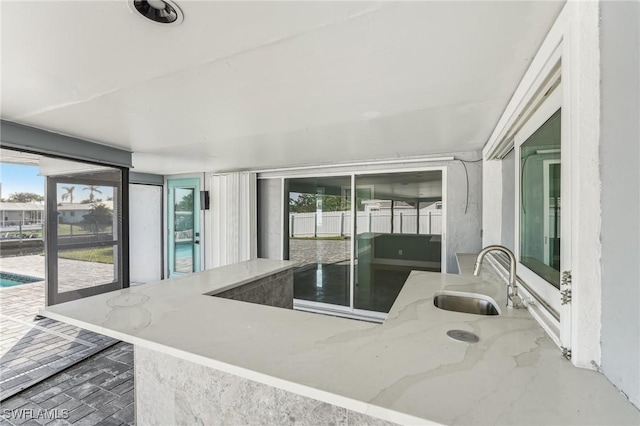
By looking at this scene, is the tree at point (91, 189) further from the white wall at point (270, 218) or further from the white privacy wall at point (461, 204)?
the white privacy wall at point (461, 204)

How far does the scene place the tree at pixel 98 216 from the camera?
3754mm

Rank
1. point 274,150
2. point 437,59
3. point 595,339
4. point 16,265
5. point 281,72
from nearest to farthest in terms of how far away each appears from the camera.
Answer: point 595,339
point 437,59
point 281,72
point 274,150
point 16,265

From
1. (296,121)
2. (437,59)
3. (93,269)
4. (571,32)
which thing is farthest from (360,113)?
(93,269)

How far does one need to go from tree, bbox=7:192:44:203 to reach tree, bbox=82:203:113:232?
1.65 ft

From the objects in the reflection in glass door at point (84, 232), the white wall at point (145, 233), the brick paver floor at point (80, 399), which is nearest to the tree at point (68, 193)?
the reflection in glass door at point (84, 232)

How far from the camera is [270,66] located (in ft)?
4.79

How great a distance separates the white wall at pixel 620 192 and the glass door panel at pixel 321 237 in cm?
361

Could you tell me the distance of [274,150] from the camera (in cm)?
350

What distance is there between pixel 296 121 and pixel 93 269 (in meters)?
3.47

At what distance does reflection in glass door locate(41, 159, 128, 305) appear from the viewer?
139 inches

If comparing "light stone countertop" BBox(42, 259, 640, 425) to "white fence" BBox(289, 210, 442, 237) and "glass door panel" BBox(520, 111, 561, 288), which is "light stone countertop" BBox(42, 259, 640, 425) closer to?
"glass door panel" BBox(520, 111, 561, 288)

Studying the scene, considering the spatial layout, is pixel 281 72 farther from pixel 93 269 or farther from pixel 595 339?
pixel 93 269

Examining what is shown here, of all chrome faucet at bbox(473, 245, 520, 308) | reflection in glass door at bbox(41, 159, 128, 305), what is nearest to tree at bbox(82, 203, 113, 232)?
reflection in glass door at bbox(41, 159, 128, 305)

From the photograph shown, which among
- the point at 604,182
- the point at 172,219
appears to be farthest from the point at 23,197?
the point at 604,182
